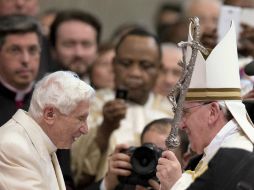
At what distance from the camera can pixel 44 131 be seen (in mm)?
6105

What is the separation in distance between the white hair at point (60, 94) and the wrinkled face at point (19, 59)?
67.0 inches

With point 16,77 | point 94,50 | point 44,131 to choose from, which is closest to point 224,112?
point 44,131

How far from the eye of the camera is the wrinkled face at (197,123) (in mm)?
5977

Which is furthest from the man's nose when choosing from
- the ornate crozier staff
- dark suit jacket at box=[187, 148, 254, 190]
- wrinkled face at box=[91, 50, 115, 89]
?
dark suit jacket at box=[187, 148, 254, 190]

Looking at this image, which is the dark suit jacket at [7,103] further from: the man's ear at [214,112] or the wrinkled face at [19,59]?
the man's ear at [214,112]

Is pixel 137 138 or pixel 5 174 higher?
pixel 5 174

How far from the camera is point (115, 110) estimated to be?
7816 mm

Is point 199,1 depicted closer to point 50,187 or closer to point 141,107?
point 141,107

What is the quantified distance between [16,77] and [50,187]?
1987 mm

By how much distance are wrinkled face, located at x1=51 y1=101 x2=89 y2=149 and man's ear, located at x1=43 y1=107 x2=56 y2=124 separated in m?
0.02

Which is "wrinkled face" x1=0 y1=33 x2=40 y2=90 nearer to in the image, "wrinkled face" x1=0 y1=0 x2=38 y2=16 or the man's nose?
the man's nose

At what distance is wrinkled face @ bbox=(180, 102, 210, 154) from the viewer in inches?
235

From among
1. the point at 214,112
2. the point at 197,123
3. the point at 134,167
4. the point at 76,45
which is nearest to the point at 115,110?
the point at 134,167

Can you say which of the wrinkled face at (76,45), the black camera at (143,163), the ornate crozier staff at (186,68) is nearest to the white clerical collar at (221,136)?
the ornate crozier staff at (186,68)
